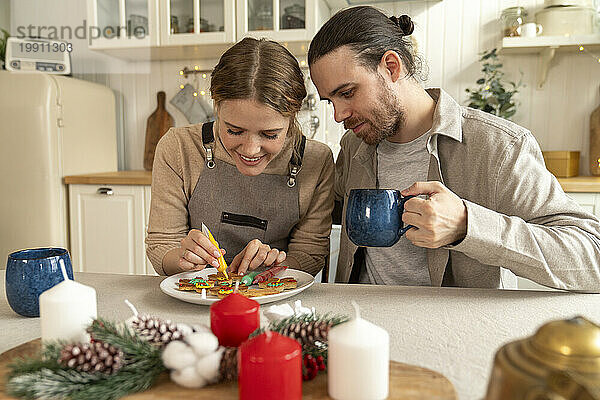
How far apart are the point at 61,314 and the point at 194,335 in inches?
7.6

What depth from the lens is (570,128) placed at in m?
2.79

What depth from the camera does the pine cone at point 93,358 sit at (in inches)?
24.5

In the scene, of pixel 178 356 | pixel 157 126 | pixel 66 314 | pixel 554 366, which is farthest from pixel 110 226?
pixel 554 366

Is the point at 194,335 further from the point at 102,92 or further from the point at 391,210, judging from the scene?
the point at 102,92

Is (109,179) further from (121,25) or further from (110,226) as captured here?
(121,25)

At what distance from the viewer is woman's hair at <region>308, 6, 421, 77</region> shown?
4.25ft

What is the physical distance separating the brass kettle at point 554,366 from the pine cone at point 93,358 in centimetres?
42

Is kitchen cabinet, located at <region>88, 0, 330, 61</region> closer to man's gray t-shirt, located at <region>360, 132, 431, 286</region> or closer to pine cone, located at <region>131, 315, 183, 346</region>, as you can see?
man's gray t-shirt, located at <region>360, 132, 431, 286</region>

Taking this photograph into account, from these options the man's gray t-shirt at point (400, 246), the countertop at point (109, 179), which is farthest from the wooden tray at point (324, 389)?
the countertop at point (109, 179)

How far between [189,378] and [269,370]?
12 cm

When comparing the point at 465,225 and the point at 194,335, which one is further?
the point at 465,225

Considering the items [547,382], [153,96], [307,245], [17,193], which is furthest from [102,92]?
[547,382]

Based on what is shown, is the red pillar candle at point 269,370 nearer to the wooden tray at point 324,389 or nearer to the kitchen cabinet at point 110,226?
the wooden tray at point 324,389

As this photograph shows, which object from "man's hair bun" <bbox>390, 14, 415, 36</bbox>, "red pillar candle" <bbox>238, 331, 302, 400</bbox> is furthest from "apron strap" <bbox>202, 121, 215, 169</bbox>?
"red pillar candle" <bbox>238, 331, 302, 400</bbox>
